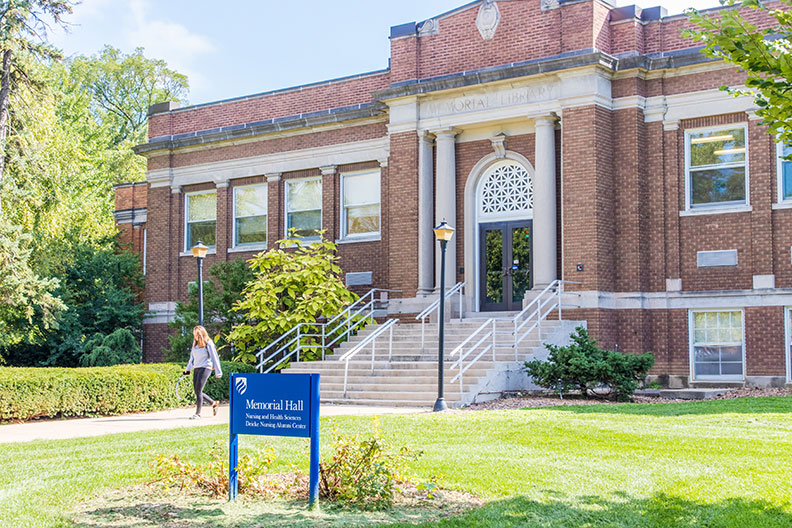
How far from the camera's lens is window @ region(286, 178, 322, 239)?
88.0 ft

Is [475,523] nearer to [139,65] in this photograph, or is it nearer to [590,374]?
[590,374]

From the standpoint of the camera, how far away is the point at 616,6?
2191 cm

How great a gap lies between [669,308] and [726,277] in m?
1.34

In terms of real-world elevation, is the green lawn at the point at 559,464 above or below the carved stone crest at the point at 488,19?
below

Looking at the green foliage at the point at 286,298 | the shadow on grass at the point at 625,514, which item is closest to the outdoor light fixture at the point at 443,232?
the green foliage at the point at 286,298

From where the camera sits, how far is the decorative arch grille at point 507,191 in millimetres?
22922

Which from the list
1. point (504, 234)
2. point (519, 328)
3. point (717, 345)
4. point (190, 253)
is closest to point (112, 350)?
point (190, 253)

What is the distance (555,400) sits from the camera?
1727 centimetres

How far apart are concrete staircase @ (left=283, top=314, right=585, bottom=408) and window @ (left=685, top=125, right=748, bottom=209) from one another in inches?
157

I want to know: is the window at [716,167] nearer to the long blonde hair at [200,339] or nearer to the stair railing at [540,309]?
the stair railing at [540,309]

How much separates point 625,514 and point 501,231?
51.2 feet

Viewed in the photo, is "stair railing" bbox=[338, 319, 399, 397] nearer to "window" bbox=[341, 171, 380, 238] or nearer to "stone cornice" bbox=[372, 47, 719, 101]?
"window" bbox=[341, 171, 380, 238]

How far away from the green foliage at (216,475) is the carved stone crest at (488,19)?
52.6 ft

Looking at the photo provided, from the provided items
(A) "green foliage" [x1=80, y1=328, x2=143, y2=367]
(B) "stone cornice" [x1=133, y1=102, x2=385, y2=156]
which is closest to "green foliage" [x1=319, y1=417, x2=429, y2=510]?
(B) "stone cornice" [x1=133, y1=102, x2=385, y2=156]
